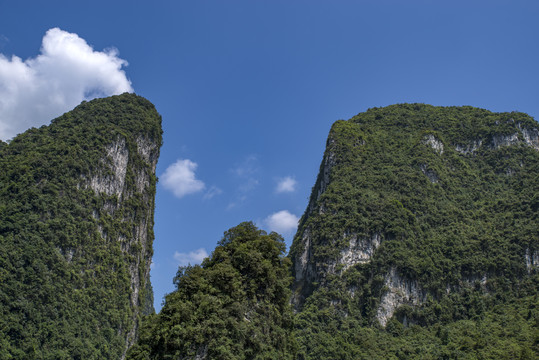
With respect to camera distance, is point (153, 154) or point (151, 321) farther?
point (153, 154)

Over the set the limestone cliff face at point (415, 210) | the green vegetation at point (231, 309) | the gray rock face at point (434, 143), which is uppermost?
the gray rock face at point (434, 143)

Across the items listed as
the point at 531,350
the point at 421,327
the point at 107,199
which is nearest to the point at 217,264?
the point at 531,350

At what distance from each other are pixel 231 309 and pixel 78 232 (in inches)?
1453

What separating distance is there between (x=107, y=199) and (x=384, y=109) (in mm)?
53053

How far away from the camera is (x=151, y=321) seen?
2472 cm

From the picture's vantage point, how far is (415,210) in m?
65.1

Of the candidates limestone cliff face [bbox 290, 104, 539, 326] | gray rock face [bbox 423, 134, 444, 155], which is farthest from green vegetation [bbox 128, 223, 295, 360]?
gray rock face [bbox 423, 134, 444, 155]

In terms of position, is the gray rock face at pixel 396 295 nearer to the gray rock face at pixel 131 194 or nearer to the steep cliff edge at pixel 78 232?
the steep cliff edge at pixel 78 232

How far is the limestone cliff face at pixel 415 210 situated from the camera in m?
55.6

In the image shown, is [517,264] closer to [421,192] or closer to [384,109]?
[421,192]

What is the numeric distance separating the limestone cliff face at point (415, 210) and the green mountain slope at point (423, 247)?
0.15m

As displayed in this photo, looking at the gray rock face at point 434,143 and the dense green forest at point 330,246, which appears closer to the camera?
the dense green forest at point 330,246

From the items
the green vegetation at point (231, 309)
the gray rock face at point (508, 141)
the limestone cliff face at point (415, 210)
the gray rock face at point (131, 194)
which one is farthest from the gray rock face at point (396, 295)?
the gray rock face at point (508, 141)

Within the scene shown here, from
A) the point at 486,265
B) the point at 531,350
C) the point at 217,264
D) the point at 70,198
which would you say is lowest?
the point at 531,350
